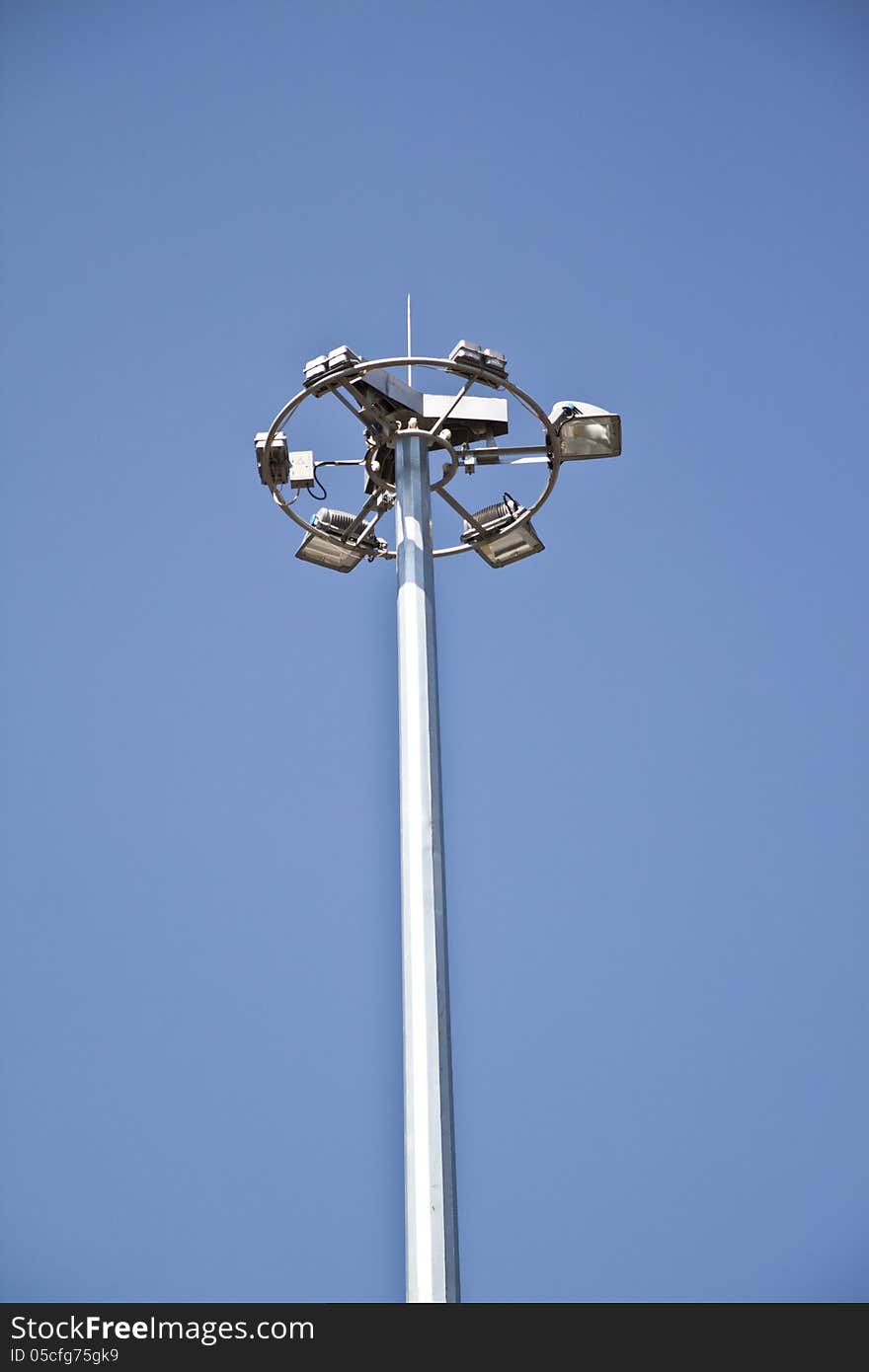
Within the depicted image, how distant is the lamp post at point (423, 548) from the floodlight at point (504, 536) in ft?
0.04


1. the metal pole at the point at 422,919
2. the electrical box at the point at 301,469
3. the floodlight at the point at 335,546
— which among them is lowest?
the metal pole at the point at 422,919

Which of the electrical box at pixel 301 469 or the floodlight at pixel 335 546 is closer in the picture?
the electrical box at pixel 301 469

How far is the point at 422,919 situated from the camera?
1170 cm

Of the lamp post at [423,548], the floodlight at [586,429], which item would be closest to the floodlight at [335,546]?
the lamp post at [423,548]

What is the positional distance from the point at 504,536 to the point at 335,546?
1.61 m

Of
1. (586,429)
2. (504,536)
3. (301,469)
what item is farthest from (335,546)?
(586,429)

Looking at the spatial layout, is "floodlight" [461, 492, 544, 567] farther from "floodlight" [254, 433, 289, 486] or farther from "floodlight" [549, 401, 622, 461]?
"floodlight" [254, 433, 289, 486]

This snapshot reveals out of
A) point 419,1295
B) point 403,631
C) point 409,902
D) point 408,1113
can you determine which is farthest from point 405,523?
point 419,1295

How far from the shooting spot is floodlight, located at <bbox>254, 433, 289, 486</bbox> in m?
14.1

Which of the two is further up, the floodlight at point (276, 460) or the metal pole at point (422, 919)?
the floodlight at point (276, 460)

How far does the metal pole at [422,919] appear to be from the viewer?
1074 centimetres

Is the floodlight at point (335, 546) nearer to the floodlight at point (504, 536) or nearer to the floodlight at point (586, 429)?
the floodlight at point (504, 536)

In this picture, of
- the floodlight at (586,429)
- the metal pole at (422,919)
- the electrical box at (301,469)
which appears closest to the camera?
the metal pole at (422,919)

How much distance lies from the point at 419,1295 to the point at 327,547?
6.92m
